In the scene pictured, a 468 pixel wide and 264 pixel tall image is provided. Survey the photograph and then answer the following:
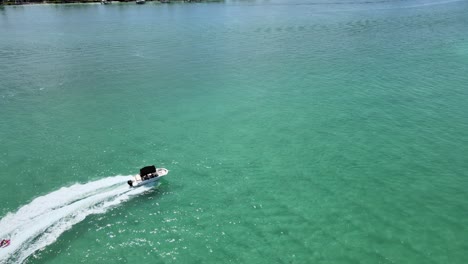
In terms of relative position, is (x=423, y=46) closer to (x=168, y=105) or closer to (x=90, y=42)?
(x=168, y=105)

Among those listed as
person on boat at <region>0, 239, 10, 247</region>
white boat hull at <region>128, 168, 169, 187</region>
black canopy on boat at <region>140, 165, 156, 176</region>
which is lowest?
person on boat at <region>0, 239, 10, 247</region>

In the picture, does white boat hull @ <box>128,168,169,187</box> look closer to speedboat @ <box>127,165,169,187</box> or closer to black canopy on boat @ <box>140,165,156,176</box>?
speedboat @ <box>127,165,169,187</box>

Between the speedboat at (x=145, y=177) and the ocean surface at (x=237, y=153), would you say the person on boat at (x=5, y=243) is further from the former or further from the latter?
the speedboat at (x=145, y=177)

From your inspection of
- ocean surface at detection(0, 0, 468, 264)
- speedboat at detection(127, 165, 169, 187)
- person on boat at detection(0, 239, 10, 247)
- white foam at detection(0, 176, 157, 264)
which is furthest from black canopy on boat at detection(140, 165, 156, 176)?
person on boat at detection(0, 239, 10, 247)

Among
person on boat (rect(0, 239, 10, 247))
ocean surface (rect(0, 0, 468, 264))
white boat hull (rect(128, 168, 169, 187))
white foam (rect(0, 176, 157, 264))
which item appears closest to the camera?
person on boat (rect(0, 239, 10, 247))

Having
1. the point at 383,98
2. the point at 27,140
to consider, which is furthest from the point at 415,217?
the point at 27,140
